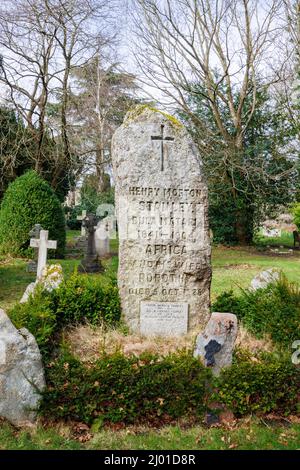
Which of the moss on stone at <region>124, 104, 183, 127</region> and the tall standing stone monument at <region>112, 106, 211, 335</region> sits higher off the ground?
the moss on stone at <region>124, 104, 183, 127</region>

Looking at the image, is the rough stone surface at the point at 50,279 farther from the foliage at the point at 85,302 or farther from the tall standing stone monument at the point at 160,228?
the tall standing stone monument at the point at 160,228

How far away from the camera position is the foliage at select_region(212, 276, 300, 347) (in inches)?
207

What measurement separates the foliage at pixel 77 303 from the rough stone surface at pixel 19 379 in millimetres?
808

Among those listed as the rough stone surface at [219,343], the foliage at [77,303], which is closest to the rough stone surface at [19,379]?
the foliage at [77,303]

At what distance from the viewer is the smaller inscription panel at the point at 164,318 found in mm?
6008

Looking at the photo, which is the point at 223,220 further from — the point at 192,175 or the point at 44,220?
the point at 192,175

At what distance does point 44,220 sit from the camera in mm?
14141

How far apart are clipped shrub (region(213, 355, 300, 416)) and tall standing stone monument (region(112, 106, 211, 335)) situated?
1.72m

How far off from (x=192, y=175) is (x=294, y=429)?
3355 mm

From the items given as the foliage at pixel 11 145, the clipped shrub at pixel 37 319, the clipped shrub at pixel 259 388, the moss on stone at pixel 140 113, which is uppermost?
the foliage at pixel 11 145

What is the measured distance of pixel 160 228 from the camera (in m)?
6.00

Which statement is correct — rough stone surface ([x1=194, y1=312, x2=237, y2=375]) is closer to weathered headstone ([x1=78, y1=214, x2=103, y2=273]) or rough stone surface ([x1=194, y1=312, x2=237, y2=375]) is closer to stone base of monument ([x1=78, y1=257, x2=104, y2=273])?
weathered headstone ([x1=78, y1=214, x2=103, y2=273])

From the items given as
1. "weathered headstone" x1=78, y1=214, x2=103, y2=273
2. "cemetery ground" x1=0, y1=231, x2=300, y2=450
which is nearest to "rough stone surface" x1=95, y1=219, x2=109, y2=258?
"weathered headstone" x1=78, y1=214, x2=103, y2=273

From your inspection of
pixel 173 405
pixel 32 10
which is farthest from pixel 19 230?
pixel 173 405
